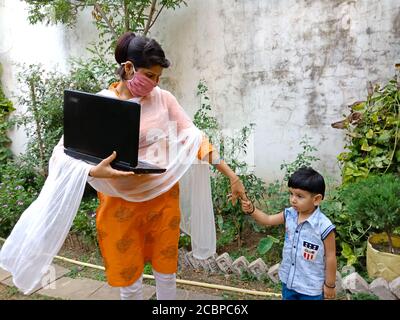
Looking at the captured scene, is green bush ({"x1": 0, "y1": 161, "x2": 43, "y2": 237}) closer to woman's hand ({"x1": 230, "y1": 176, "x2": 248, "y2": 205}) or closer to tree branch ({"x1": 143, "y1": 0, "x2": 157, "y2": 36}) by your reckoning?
tree branch ({"x1": 143, "y1": 0, "x2": 157, "y2": 36})

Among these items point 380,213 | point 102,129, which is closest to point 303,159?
point 380,213

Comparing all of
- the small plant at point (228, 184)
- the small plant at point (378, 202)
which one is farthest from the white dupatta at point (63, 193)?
the small plant at point (228, 184)

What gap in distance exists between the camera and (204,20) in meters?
4.22

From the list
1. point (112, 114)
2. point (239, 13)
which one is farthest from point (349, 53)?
point (112, 114)

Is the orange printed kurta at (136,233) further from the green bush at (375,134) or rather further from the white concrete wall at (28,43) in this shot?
the white concrete wall at (28,43)

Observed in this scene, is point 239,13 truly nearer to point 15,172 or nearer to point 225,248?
point 225,248

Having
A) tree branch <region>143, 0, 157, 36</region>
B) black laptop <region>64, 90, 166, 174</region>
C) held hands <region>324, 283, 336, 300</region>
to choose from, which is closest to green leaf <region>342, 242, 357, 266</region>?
held hands <region>324, 283, 336, 300</region>

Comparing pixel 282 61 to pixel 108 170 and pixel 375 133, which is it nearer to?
pixel 375 133

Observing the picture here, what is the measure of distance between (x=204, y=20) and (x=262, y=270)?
2.86m

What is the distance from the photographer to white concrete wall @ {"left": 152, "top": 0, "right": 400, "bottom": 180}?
3406 mm

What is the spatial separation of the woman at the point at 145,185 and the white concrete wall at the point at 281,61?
1995 mm

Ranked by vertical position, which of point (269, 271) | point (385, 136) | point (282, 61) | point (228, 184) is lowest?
point (269, 271)

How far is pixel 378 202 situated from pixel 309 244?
899 mm

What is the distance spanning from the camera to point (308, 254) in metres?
1.92
